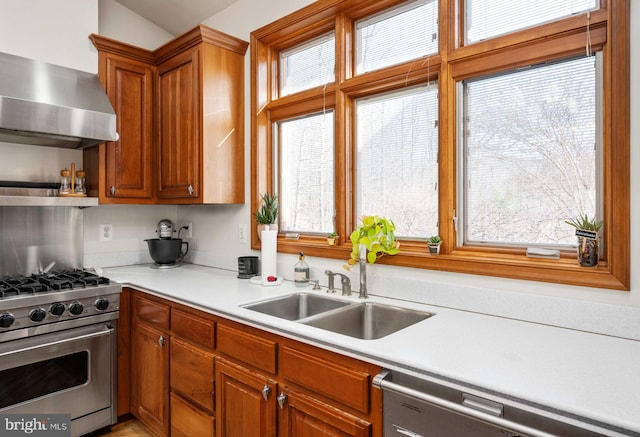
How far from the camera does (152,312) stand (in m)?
2.31

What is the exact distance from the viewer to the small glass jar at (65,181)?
269 centimetres

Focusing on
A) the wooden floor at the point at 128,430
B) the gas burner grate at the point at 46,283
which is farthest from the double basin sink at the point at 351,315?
the wooden floor at the point at 128,430

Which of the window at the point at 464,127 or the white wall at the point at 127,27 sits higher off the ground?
the white wall at the point at 127,27

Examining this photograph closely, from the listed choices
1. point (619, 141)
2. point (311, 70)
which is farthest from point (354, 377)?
point (311, 70)

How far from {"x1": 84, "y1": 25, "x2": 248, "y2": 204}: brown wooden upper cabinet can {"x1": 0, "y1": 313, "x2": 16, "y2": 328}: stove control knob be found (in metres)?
0.98

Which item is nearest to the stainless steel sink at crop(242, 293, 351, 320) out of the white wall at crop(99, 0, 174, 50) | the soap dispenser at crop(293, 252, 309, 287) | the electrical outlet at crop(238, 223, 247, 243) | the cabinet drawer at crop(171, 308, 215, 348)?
the soap dispenser at crop(293, 252, 309, 287)

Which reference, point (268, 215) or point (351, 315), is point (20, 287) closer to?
point (268, 215)

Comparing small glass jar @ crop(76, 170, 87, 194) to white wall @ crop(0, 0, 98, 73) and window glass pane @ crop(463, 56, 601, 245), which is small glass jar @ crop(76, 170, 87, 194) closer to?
white wall @ crop(0, 0, 98, 73)

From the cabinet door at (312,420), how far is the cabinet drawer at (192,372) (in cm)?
50

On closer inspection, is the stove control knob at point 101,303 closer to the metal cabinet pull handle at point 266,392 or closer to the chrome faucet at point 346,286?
the metal cabinet pull handle at point 266,392

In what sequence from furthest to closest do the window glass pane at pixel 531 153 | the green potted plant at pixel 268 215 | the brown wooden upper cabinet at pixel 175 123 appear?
1. the brown wooden upper cabinet at pixel 175 123
2. the green potted plant at pixel 268 215
3. the window glass pane at pixel 531 153

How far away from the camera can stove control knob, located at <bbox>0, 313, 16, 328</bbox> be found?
6.52ft

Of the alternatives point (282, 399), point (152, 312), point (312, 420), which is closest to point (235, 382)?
point (282, 399)

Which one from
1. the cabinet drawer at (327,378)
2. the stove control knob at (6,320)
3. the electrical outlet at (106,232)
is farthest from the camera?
the electrical outlet at (106,232)
